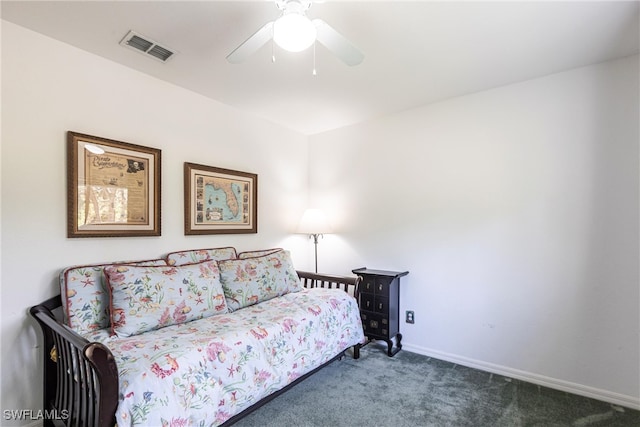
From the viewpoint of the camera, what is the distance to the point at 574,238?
89.9 inches

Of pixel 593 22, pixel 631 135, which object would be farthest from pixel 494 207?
pixel 593 22

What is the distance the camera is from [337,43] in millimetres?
1557

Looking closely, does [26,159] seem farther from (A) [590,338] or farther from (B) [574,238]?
(A) [590,338]

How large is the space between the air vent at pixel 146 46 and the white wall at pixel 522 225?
79.6 inches

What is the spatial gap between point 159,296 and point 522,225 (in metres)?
2.69

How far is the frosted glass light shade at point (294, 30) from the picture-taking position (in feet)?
4.38

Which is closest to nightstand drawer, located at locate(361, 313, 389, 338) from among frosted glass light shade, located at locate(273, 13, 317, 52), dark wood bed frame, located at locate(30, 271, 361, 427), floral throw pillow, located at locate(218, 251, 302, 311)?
floral throw pillow, located at locate(218, 251, 302, 311)

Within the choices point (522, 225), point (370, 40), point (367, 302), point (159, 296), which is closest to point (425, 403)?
point (367, 302)

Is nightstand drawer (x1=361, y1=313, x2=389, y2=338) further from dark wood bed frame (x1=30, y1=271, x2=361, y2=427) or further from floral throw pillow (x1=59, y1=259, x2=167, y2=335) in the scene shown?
floral throw pillow (x1=59, y1=259, x2=167, y2=335)

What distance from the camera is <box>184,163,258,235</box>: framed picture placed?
2670mm

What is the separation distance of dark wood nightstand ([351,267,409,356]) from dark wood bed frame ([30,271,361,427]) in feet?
3.19

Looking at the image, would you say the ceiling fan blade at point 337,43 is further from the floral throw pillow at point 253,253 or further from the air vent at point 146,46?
the floral throw pillow at point 253,253

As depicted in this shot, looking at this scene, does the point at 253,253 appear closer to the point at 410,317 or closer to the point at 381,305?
the point at 381,305

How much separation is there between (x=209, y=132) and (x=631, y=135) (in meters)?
3.17
